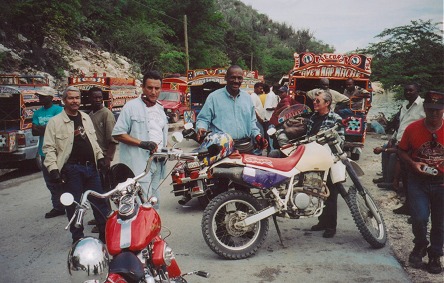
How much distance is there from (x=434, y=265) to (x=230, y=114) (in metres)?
2.76

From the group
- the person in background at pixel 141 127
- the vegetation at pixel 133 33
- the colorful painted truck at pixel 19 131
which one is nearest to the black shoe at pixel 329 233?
the person in background at pixel 141 127

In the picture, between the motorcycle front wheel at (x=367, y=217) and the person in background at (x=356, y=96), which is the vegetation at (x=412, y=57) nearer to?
the person in background at (x=356, y=96)

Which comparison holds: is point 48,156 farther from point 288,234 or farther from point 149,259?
point 288,234

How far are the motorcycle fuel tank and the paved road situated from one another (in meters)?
1.52

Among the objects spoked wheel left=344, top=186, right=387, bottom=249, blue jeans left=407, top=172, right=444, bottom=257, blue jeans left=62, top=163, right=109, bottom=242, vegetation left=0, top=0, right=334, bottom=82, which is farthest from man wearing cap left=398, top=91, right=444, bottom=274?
vegetation left=0, top=0, right=334, bottom=82

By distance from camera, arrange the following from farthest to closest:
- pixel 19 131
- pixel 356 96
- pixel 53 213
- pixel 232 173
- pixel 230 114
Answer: pixel 356 96
pixel 19 131
pixel 53 213
pixel 230 114
pixel 232 173

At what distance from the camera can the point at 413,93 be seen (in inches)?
237

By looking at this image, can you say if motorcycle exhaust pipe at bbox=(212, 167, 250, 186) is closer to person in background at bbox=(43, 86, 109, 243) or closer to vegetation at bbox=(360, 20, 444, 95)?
person in background at bbox=(43, 86, 109, 243)

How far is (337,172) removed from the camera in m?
4.74

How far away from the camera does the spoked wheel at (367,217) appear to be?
4.49 metres

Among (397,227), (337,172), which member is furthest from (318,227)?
(397,227)

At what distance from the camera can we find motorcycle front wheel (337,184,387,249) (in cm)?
449

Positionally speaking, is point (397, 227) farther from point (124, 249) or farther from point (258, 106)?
point (258, 106)

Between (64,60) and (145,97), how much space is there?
17956 millimetres
